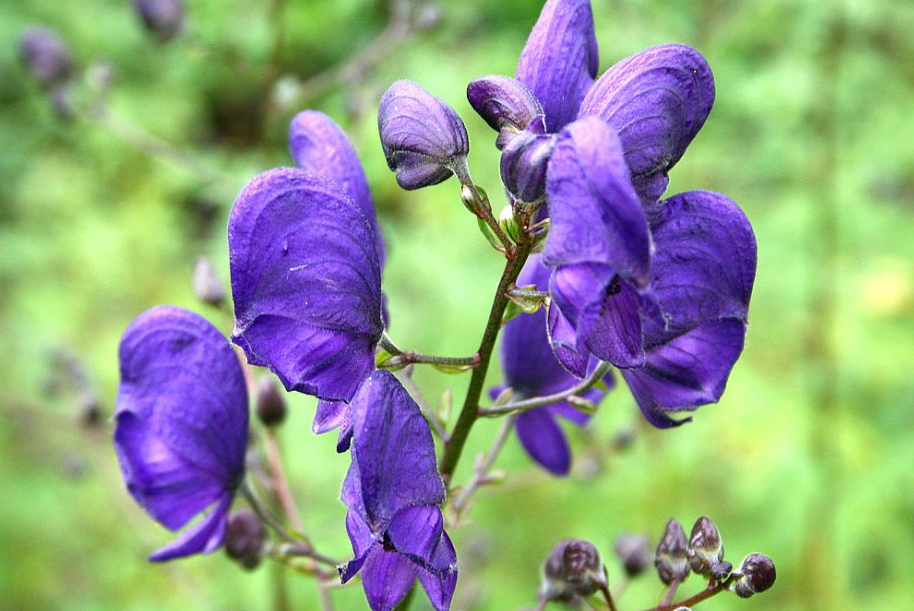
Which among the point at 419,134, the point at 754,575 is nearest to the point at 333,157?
the point at 419,134

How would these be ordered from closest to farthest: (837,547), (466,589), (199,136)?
(466,589), (837,547), (199,136)

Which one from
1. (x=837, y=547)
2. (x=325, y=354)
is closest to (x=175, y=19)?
(x=325, y=354)

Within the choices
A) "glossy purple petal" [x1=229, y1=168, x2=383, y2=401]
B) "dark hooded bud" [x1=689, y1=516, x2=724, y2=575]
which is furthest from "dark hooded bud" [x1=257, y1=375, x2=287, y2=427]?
"dark hooded bud" [x1=689, y1=516, x2=724, y2=575]

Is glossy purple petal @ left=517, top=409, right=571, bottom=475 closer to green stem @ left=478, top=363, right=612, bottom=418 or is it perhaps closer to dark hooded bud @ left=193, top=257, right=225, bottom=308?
green stem @ left=478, top=363, right=612, bottom=418

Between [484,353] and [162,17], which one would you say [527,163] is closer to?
[484,353]

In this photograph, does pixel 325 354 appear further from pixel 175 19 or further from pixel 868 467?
pixel 868 467

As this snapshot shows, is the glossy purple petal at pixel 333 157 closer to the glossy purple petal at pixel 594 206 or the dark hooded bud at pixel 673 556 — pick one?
the glossy purple petal at pixel 594 206

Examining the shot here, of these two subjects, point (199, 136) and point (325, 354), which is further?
point (199, 136)
